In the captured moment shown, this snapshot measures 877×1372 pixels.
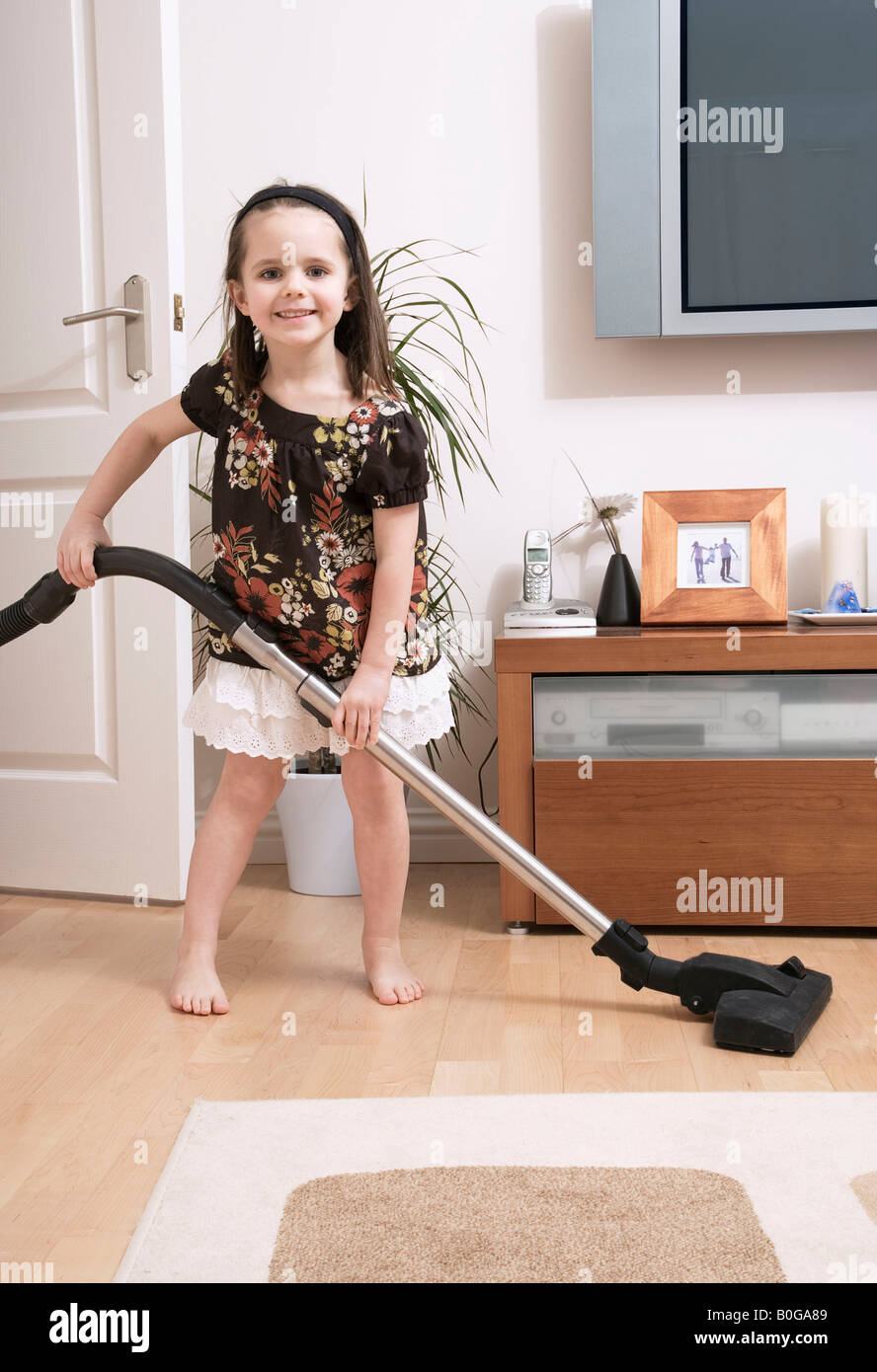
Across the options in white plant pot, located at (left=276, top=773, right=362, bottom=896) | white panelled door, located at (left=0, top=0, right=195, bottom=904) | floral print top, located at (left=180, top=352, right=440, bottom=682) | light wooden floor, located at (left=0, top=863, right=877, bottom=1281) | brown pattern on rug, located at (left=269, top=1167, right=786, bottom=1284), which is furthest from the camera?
white plant pot, located at (left=276, top=773, right=362, bottom=896)

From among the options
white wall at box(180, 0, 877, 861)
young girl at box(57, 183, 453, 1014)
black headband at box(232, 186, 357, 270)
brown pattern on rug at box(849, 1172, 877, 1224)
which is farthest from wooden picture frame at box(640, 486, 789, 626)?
brown pattern on rug at box(849, 1172, 877, 1224)

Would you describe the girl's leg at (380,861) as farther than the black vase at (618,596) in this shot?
No

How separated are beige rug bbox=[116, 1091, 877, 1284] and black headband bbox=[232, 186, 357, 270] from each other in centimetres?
103

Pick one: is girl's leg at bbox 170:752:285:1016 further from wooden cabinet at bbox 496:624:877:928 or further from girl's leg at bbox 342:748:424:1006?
wooden cabinet at bbox 496:624:877:928

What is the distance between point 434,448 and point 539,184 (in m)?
0.54

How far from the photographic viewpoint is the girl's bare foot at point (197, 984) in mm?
1557

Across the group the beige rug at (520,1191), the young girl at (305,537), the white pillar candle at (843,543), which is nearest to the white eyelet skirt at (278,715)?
the young girl at (305,537)

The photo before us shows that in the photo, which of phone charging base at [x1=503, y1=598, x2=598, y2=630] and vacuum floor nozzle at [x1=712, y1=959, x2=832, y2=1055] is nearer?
vacuum floor nozzle at [x1=712, y1=959, x2=832, y2=1055]

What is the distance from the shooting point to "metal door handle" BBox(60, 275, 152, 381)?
1932mm

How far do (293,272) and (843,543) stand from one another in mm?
1133

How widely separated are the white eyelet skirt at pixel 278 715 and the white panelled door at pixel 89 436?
41cm

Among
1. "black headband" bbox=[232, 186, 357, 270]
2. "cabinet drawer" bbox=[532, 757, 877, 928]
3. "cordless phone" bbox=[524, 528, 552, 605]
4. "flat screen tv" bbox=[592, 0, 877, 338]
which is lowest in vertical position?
"cabinet drawer" bbox=[532, 757, 877, 928]

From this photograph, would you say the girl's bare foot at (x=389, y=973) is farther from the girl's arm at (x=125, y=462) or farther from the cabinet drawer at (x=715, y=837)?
the girl's arm at (x=125, y=462)

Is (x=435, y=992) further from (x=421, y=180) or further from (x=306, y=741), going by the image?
(x=421, y=180)
